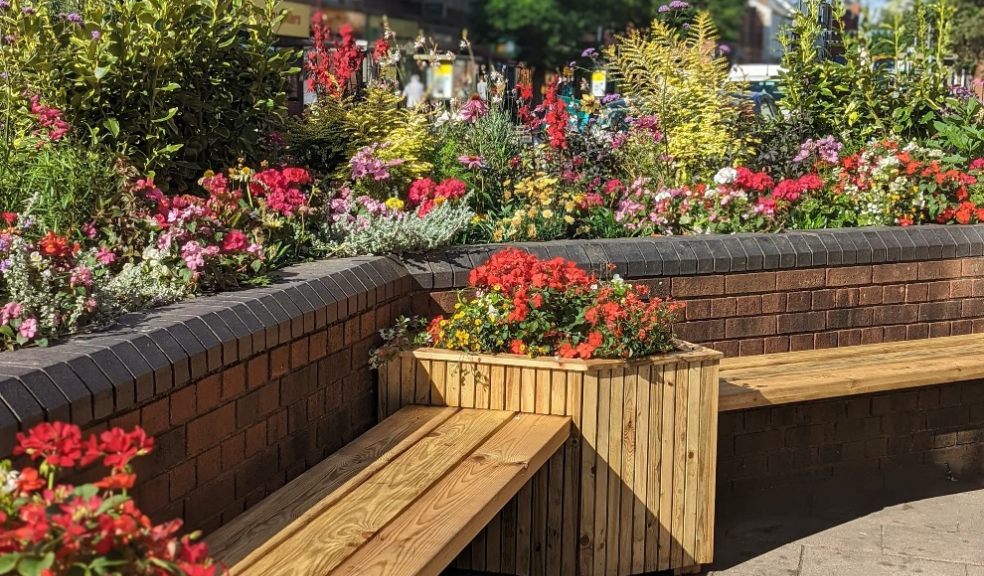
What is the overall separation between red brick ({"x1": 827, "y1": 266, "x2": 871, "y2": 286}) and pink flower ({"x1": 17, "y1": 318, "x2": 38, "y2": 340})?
3972 mm

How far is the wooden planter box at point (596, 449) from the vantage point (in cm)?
495

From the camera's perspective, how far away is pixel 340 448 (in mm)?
4859

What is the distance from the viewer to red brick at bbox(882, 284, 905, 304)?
6562 millimetres

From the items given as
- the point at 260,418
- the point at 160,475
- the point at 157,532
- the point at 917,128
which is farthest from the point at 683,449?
the point at 917,128

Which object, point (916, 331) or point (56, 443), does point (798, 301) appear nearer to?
point (916, 331)

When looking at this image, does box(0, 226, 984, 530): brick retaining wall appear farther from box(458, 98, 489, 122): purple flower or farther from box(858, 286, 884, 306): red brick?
box(458, 98, 489, 122): purple flower

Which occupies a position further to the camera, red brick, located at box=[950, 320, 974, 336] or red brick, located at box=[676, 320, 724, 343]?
red brick, located at box=[950, 320, 974, 336]

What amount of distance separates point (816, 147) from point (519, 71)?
1.95 m

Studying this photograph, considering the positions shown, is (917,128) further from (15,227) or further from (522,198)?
(15,227)

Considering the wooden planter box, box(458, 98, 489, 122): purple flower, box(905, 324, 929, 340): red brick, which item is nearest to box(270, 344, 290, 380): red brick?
the wooden planter box

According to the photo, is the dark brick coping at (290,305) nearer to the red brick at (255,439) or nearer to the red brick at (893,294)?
the red brick at (893,294)

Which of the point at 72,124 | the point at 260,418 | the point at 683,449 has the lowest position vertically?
the point at 683,449

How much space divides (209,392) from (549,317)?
5.23ft

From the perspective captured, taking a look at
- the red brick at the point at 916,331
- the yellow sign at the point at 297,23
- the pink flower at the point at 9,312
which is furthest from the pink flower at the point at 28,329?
the yellow sign at the point at 297,23
